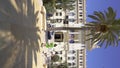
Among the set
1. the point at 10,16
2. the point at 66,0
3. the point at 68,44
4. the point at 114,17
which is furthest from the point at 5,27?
the point at 68,44

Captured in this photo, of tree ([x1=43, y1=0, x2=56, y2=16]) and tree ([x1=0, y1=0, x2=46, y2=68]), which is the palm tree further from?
tree ([x1=43, y1=0, x2=56, y2=16])

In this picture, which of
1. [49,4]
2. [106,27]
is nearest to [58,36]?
[49,4]

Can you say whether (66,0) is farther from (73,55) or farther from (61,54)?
(73,55)

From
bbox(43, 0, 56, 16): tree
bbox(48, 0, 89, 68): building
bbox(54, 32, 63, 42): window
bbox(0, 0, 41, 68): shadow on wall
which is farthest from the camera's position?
bbox(54, 32, 63, 42): window

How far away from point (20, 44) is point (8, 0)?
9.80 ft

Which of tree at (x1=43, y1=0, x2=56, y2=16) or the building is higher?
tree at (x1=43, y1=0, x2=56, y2=16)

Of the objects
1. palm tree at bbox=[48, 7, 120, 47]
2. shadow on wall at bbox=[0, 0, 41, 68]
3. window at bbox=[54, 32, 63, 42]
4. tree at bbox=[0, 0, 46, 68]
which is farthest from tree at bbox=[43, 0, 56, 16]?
shadow on wall at bbox=[0, 0, 41, 68]

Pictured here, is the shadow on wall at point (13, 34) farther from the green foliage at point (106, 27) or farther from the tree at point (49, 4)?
the tree at point (49, 4)

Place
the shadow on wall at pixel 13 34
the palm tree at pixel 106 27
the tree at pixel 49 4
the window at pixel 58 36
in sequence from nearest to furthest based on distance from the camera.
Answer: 1. the shadow on wall at pixel 13 34
2. the palm tree at pixel 106 27
3. the tree at pixel 49 4
4. the window at pixel 58 36

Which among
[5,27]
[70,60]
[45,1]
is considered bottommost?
[70,60]

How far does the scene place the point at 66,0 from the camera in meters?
55.4

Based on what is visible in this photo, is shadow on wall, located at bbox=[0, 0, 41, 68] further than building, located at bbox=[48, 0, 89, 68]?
No

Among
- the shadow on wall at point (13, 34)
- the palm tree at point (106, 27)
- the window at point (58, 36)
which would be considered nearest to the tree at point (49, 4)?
the window at point (58, 36)

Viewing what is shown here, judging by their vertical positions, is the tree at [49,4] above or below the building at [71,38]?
above
